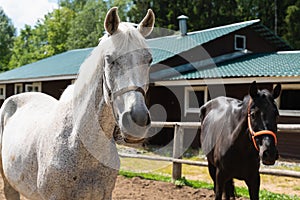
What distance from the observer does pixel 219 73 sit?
1161cm

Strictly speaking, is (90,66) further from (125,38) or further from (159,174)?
(159,174)

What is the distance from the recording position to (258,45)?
16.3m

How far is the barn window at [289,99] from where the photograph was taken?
1046 centimetres

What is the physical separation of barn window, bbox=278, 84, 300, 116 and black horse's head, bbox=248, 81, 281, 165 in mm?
7104

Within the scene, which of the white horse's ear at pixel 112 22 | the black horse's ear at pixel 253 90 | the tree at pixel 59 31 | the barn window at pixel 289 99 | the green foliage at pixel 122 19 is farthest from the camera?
the tree at pixel 59 31

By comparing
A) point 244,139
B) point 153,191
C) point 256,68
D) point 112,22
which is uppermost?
point 256,68

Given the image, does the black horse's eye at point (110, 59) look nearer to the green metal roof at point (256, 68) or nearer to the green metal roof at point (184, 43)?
the green metal roof at point (256, 68)

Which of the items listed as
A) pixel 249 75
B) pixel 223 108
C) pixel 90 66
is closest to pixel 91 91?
pixel 90 66

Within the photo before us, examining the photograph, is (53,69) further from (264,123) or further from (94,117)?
(94,117)

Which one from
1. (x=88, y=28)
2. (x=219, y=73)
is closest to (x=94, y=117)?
(x=219, y=73)

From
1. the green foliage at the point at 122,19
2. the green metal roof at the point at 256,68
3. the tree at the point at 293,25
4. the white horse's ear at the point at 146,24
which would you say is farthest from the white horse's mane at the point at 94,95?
the tree at the point at 293,25

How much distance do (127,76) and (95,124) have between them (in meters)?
0.44

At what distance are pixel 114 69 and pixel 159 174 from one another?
587 centimetres

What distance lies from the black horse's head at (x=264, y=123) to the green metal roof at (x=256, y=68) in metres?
6.41
